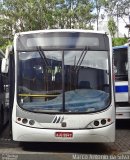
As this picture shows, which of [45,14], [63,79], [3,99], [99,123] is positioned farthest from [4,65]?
[45,14]

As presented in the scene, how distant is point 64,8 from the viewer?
36281mm

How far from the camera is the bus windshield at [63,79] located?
11.0 meters

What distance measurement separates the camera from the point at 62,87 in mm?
11078

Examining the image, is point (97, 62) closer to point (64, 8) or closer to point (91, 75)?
point (91, 75)

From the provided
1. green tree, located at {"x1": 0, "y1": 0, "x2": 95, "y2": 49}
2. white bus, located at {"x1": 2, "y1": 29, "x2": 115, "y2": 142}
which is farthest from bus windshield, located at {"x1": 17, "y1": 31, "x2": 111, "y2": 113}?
green tree, located at {"x1": 0, "y1": 0, "x2": 95, "y2": 49}

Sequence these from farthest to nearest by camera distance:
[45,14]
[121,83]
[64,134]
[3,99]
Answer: [45,14]
[121,83]
[3,99]
[64,134]

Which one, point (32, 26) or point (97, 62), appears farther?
point (32, 26)

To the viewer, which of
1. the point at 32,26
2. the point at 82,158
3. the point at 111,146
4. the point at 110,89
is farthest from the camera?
Answer: the point at 32,26

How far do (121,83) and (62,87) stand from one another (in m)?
4.75

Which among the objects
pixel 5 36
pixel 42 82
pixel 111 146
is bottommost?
pixel 111 146

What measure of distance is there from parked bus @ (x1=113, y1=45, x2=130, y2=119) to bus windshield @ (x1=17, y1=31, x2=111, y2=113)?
4.16 m

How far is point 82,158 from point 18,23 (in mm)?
28216

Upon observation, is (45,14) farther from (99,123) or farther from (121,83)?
(99,123)

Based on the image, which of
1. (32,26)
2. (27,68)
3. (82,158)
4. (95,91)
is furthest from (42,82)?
(32,26)
